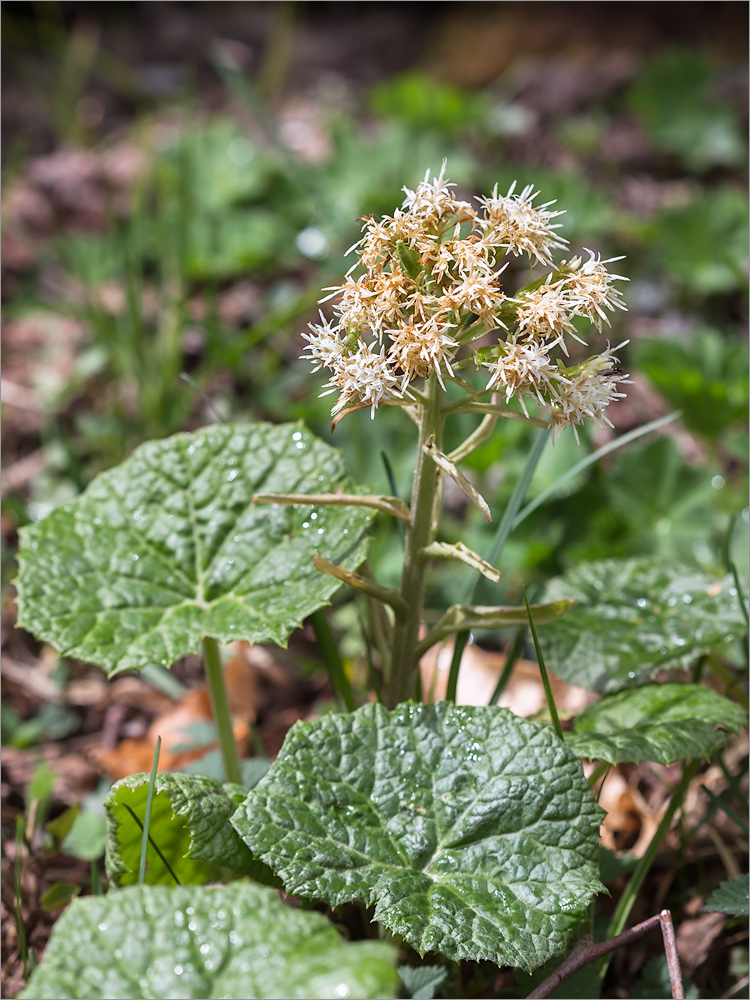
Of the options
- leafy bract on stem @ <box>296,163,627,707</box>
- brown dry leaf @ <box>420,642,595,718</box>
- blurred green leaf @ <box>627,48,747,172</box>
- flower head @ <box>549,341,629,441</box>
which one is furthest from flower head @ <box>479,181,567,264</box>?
blurred green leaf @ <box>627,48,747,172</box>

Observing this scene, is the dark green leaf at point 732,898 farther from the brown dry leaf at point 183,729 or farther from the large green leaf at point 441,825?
the brown dry leaf at point 183,729

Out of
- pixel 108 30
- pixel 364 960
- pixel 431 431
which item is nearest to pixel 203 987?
pixel 364 960

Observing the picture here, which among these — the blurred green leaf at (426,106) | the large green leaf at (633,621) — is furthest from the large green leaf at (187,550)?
the blurred green leaf at (426,106)

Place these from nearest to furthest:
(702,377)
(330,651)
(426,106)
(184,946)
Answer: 1. (184,946)
2. (330,651)
3. (702,377)
4. (426,106)

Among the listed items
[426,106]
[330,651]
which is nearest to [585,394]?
[330,651]

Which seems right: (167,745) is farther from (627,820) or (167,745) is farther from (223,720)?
(627,820)

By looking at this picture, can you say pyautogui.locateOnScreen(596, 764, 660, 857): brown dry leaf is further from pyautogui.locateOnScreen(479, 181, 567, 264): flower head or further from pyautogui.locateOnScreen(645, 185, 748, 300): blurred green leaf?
pyautogui.locateOnScreen(645, 185, 748, 300): blurred green leaf

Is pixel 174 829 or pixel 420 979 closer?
pixel 420 979
